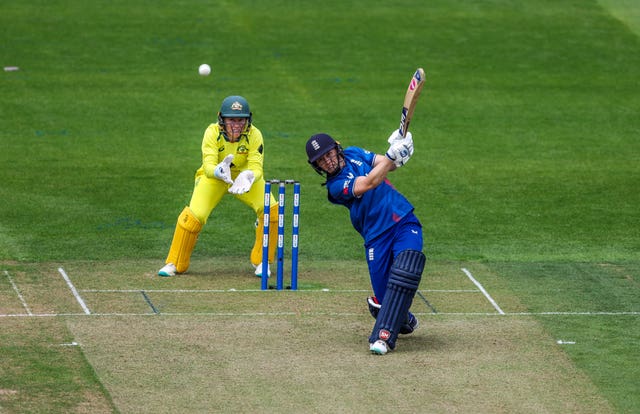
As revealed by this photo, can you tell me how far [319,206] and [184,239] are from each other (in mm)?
3877

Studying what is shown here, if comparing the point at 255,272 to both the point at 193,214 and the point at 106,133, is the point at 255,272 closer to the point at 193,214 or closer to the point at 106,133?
the point at 193,214

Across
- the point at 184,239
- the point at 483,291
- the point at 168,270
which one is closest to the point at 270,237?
the point at 184,239

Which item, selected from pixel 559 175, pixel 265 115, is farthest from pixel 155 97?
pixel 559 175

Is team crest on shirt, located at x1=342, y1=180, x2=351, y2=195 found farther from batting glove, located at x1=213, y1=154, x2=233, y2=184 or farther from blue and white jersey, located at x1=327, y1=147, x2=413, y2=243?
batting glove, located at x1=213, y1=154, x2=233, y2=184

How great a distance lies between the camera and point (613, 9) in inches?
1170

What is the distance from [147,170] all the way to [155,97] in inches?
178

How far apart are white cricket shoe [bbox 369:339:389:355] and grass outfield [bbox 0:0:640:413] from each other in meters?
0.15

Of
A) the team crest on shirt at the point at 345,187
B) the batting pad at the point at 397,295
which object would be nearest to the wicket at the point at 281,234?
the team crest on shirt at the point at 345,187

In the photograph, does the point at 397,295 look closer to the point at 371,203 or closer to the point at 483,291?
the point at 371,203

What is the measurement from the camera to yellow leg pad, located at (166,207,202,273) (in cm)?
1384

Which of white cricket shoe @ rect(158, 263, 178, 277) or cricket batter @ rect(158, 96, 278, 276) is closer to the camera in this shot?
cricket batter @ rect(158, 96, 278, 276)

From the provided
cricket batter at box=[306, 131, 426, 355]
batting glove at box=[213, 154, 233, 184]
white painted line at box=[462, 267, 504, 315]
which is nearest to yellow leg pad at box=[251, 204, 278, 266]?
batting glove at box=[213, 154, 233, 184]

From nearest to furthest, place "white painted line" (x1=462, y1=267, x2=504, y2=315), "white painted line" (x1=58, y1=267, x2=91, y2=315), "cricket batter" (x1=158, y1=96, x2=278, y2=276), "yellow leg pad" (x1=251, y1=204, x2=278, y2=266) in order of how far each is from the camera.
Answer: "white painted line" (x1=58, y1=267, x2=91, y2=315), "white painted line" (x1=462, y1=267, x2=504, y2=315), "cricket batter" (x1=158, y1=96, x2=278, y2=276), "yellow leg pad" (x1=251, y1=204, x2=278, y2=266)

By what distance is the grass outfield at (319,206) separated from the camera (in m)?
10.5
